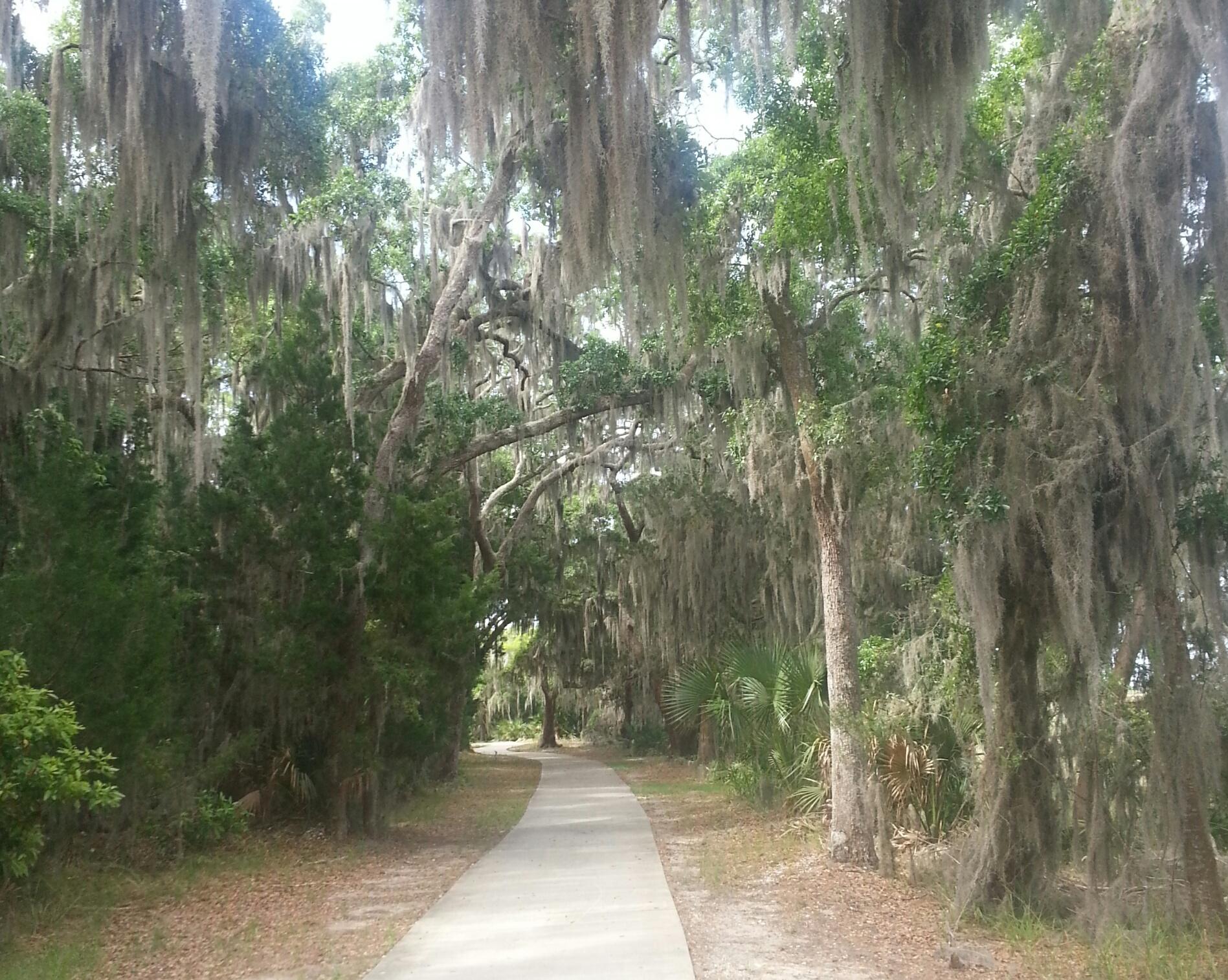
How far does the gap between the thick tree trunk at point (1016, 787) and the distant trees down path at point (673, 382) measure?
3 cm

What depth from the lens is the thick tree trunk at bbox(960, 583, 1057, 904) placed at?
6.82 metres

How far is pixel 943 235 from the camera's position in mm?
8461

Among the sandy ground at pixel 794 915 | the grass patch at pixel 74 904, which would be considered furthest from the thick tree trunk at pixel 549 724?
the grass patch at pixel 74 904

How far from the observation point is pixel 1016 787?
686 cm

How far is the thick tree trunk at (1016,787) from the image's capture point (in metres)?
6.82

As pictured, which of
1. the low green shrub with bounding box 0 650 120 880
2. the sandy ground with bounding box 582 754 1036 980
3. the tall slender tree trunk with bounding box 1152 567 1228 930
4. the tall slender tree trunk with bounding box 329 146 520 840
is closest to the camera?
the low green shrub with bounding box 0 650 120 880

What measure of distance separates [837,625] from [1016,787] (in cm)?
279

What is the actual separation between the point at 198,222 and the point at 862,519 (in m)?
8.34

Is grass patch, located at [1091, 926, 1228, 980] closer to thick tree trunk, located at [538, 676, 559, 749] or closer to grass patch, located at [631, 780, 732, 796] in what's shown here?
grass patch, located at [631, 780, 732, 796]

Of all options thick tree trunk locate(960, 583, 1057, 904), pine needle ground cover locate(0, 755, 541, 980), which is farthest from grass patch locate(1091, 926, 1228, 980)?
pine needle ground cover locate(0, 755, 541, 980)

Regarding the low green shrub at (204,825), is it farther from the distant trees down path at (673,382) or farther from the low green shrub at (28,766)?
the low green shrub at (28,766)

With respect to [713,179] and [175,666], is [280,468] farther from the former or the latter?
[713,179]

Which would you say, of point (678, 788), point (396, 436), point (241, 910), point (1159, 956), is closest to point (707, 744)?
point (678, 788)

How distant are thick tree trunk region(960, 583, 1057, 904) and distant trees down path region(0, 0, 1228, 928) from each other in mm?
25
